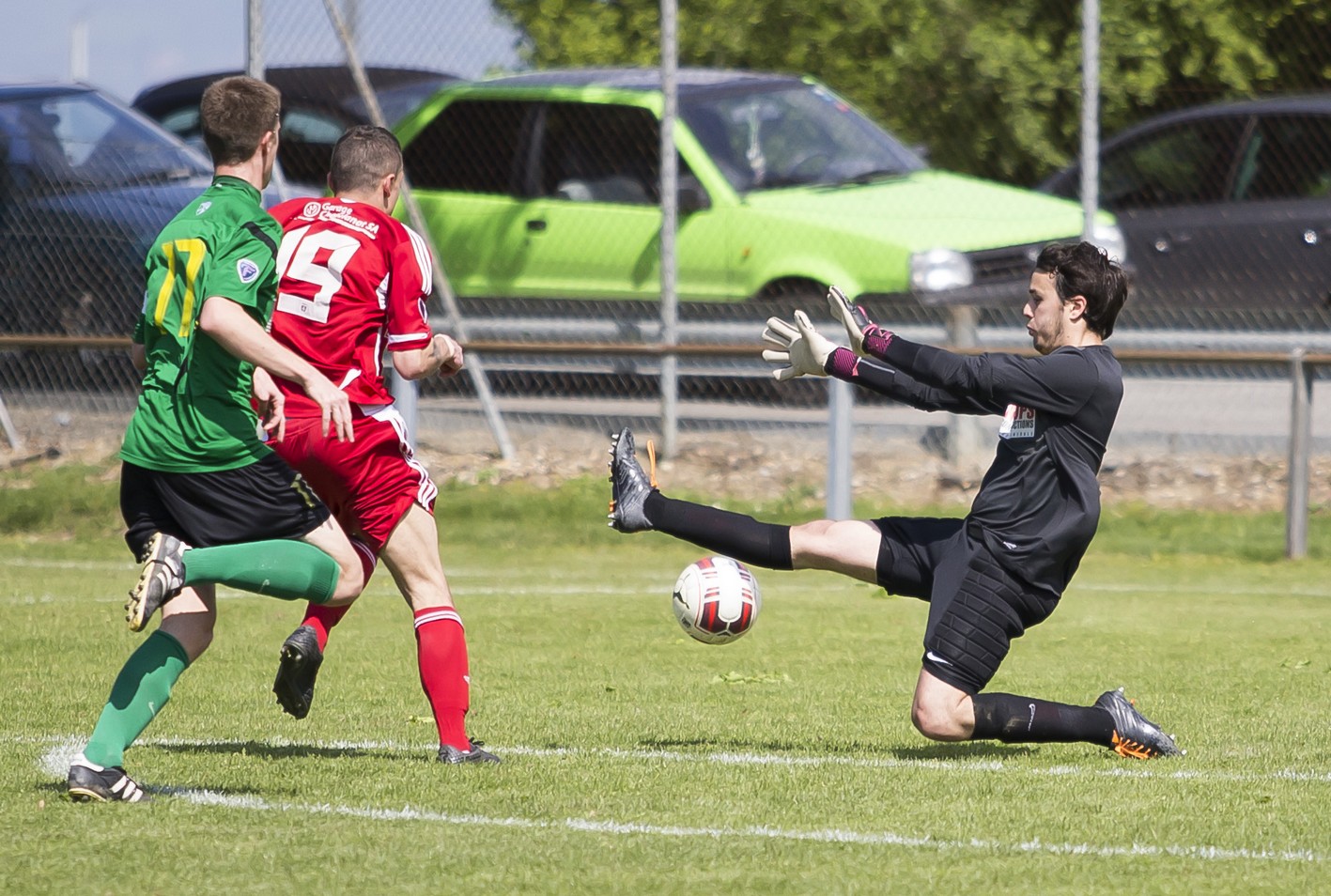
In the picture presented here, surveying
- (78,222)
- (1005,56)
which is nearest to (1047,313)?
(78,222)

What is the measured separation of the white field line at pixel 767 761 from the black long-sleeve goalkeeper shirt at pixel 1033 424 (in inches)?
23.0

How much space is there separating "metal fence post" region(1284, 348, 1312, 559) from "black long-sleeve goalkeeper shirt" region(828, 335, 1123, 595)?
579 cm

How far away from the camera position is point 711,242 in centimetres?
1218

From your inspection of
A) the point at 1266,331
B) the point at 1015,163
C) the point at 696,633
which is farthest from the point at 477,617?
the point at 1015,163

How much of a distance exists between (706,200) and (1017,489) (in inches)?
271

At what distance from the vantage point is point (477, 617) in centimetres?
880

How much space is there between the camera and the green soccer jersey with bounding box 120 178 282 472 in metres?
4.74

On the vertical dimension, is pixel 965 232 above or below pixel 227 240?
below

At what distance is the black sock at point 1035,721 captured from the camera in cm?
549

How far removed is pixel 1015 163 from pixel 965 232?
230 inches

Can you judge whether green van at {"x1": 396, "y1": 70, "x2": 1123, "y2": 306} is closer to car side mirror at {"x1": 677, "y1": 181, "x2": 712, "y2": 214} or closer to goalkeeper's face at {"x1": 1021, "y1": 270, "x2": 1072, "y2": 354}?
car side mirror at {"x1": 677, "y1": 181, "x2": 712, "y2": 214}

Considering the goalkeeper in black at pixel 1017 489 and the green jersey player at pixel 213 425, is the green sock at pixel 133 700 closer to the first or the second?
the green jersey player at pixel 213 425

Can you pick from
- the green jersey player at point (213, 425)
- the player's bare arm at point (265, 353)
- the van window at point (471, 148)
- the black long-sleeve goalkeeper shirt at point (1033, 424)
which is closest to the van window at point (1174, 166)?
the van window at point (471, 148)

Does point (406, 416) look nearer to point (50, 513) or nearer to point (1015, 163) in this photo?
point (50, 513)
